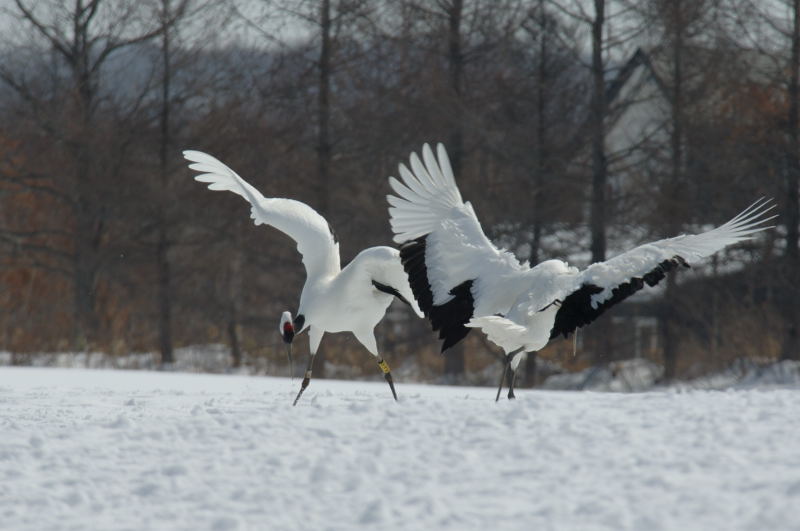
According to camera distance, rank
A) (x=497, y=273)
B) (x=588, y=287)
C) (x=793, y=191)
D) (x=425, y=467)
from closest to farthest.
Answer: (x=425, y=467)
(x=588, y=287)
(x=497, y=273)
(x=793, y=191)

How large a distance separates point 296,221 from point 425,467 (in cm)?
479

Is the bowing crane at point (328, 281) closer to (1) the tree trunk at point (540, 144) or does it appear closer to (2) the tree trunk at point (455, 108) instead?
(1) the tree trunk at point (540, 144)

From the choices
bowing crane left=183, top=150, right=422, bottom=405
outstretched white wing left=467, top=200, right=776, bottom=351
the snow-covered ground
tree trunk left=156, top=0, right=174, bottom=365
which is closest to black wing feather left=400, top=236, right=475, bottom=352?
bowing crane left=183, top=150, right=422, bottom=405

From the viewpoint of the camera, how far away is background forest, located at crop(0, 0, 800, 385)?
19.5 meters

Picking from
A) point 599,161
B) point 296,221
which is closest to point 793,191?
point 599,161

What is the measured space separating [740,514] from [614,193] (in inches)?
634

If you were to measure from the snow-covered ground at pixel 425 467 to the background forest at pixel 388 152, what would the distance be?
11706mm

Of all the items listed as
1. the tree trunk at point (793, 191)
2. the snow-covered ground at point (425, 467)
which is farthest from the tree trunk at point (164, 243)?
the snow-covered ground at point (425, 467)

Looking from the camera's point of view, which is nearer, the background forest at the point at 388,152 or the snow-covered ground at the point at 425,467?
the snow-covered ground at the point at 425,467

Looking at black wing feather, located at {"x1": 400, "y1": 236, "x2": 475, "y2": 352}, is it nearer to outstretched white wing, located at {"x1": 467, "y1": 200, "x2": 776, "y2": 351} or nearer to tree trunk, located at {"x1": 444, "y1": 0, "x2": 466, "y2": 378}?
outstretched white wing, located at {"x1": 467, "y1": 200, "x2": 776, "y2": 351}

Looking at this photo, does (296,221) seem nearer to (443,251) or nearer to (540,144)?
(443,251)

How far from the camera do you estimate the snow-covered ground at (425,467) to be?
5.11m

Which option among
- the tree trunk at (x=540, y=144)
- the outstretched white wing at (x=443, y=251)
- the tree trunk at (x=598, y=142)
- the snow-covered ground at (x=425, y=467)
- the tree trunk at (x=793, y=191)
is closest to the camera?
the snow-covered ground at (x=425, y=467)

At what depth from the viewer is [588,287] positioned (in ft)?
28.3
